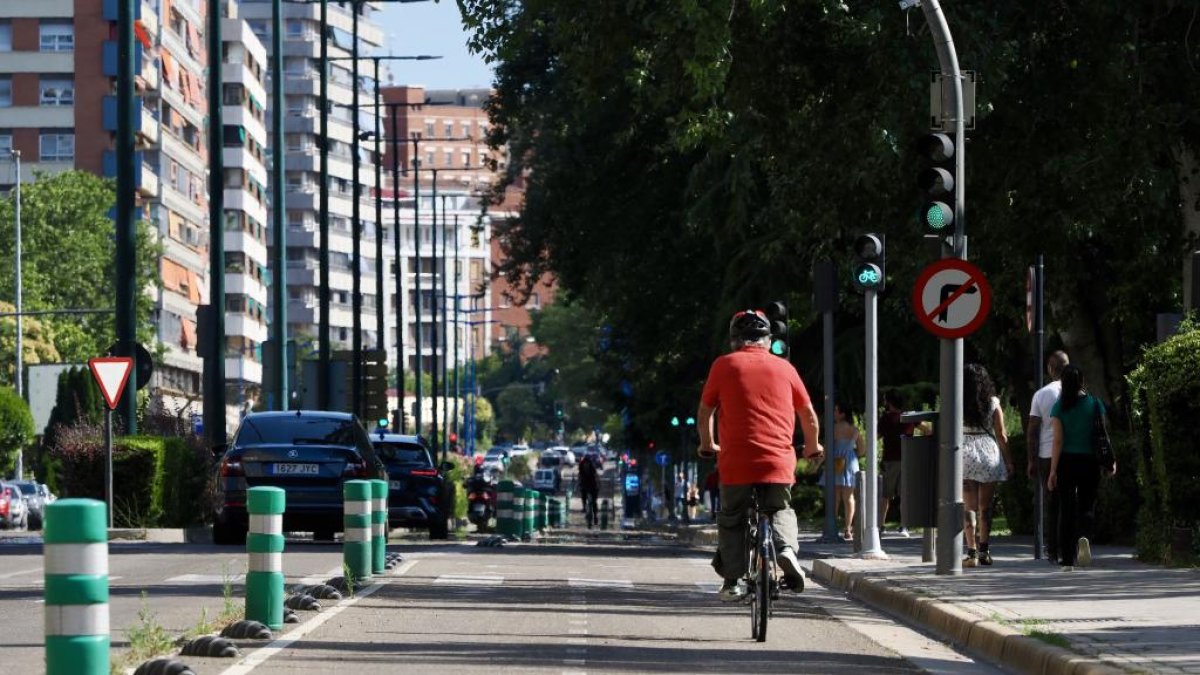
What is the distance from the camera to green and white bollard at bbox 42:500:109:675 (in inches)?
380

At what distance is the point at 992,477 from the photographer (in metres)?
23.4

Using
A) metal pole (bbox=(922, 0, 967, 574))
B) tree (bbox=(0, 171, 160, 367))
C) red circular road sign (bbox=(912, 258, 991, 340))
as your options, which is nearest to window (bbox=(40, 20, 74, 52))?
tree (bbox=(0, 171, 160, 367))

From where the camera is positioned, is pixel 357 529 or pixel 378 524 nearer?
pixel 357 529

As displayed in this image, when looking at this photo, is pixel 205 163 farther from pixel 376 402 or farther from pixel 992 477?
pixel 992 477

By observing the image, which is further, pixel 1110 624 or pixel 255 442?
pixel 255 442

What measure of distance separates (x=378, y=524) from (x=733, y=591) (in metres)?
7.19

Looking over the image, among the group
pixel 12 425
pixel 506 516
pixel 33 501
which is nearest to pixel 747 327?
pixel 506 516

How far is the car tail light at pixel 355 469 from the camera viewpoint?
30.2 m

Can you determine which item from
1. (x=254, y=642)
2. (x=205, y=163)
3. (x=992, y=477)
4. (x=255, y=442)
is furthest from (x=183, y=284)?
(x=254, y=642)

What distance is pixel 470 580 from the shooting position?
74.1ft

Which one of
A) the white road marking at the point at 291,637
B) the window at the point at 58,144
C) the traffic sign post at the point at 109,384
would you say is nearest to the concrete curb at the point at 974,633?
the white road marking at the point at 291,637

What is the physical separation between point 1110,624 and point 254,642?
4.81 meters

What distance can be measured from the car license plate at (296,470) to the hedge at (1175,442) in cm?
1070

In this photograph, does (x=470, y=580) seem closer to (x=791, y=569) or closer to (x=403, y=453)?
(x=791, y=569)
